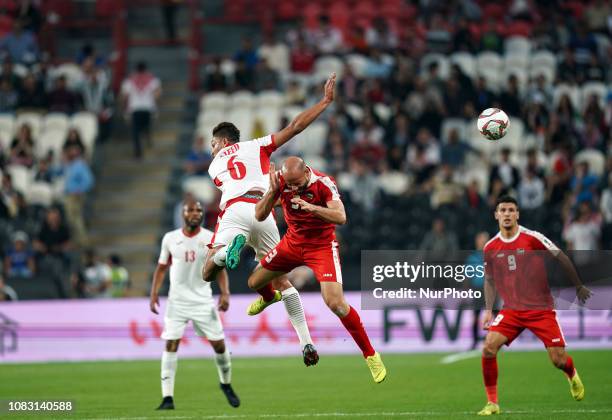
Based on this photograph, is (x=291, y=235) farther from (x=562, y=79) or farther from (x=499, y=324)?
(x=562, y=79)

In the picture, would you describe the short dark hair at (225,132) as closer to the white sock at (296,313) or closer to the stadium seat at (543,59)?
the white sock at (296,313)

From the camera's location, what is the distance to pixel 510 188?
77.8 ft

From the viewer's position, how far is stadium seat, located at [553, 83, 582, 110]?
2667cm

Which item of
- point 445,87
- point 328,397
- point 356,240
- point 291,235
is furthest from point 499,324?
point 445,87

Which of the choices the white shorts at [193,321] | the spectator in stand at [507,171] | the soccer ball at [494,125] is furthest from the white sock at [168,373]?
the spectator in stand at [507,171]

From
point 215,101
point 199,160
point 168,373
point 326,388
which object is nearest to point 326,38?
point 215,101

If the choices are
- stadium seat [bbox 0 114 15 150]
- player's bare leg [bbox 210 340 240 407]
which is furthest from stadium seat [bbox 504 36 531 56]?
player's bare leg [bbox 210 340 240 407]

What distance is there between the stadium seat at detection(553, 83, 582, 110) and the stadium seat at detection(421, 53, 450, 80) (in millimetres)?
2396

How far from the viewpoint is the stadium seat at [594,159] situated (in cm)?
2492

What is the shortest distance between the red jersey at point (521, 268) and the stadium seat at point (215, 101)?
1499cm

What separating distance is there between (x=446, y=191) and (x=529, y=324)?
11.0 meters

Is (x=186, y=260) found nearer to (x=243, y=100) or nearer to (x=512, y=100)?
(x=243, y=100)

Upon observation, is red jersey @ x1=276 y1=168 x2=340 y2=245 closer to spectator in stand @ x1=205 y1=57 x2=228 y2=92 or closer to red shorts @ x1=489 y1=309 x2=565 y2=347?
red shorts @ x1=489 y1=309 x2=565 y2=347

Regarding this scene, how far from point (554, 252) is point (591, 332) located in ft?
29.4
